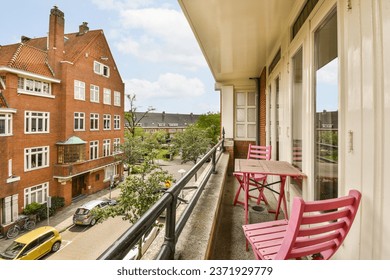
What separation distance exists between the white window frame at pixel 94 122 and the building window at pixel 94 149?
0.94 meters

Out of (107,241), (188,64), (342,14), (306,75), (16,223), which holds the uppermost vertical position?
(188,64)

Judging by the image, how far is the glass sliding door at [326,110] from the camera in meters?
1.36

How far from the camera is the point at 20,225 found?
8.05 meters

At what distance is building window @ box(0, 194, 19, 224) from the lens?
795cm

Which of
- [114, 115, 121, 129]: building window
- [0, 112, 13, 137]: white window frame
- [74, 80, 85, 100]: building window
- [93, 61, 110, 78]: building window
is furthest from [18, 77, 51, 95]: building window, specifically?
[114, 115, 121, 129]: building window

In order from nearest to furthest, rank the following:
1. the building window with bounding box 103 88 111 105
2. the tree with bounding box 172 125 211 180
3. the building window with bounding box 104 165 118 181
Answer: the building window with bounding box 103 88 111 105, the building window with bounding box 104 165 118 181, the tree with bounding box 172 125 211 180

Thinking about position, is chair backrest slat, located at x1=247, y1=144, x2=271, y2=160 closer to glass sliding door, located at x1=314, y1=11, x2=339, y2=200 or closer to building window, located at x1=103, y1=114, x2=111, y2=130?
glass sliding door, located at x1=314, y1=11, x2=339, y2=200

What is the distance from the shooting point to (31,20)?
231 centimetres

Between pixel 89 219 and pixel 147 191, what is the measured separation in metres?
5.21

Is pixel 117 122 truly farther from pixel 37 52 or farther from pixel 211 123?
pixel 211 123

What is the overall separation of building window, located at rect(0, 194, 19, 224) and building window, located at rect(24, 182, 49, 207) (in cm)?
43

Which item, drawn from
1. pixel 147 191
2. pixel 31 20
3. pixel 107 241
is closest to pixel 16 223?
pixel 107 241

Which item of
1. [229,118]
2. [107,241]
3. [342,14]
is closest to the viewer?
[342,14]

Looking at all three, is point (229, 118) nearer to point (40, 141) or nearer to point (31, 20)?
point (31, 20)
